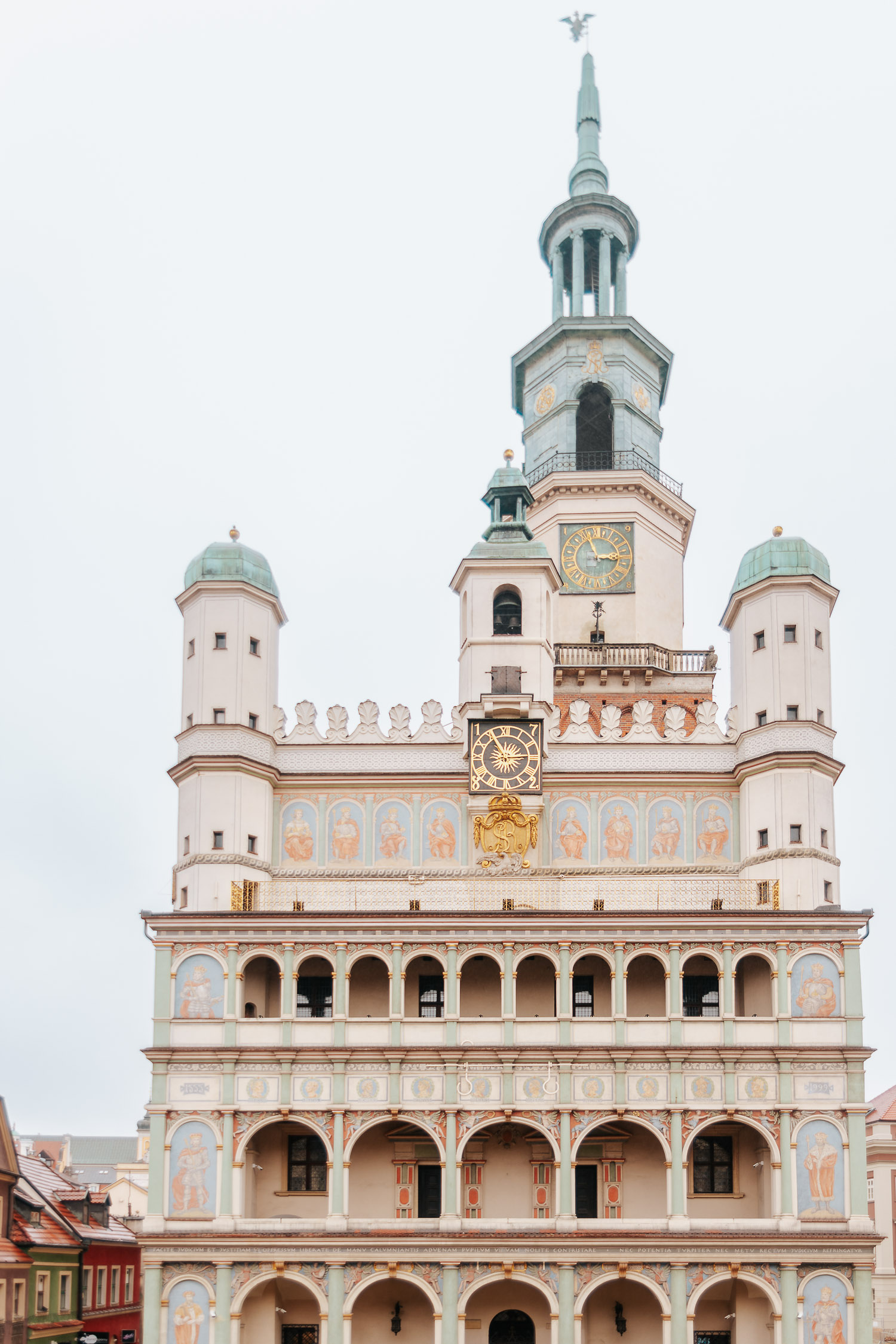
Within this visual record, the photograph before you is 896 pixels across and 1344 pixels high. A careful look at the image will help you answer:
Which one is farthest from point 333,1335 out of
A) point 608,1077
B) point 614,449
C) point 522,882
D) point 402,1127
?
point 614,449

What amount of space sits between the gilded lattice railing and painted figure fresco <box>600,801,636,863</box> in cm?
80

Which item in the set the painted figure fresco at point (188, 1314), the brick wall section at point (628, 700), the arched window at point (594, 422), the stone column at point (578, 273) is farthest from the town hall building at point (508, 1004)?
the stone column at point (578, 273)

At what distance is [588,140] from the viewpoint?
76.9 meters

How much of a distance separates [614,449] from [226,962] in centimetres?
2655

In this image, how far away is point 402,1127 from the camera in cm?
4928

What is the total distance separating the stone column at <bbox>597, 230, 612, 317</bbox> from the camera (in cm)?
6881

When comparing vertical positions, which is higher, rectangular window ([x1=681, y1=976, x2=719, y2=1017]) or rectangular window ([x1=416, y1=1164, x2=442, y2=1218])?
rectangular window ([x1=681, y1=976, x2=719, y2=1017])

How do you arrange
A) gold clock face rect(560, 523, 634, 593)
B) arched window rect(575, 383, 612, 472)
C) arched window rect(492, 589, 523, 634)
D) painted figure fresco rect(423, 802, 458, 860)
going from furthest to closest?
arched window rect(575, 383, 612, 472) → gold clock face rect(560, 523, 634, 593) → arched window rect(492, 589, 523, 634) → painted figure fresco rect(423, 802, 458, 860)

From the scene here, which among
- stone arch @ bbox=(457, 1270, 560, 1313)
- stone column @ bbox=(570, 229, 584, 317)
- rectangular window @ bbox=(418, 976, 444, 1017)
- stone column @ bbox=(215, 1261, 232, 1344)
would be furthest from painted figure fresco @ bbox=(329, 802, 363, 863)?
stone column @ bbox=(570, 229, 584, 317)

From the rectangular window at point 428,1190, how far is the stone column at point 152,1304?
25.1ft

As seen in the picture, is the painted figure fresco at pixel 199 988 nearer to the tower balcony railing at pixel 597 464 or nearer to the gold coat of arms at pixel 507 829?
the gold coat of arms at pixel 507 829

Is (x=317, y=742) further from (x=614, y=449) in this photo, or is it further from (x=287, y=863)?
(x=614, y=449)

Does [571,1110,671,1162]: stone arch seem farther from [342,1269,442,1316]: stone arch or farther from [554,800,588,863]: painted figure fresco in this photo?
[554,800,588,863]: painted figure fresco

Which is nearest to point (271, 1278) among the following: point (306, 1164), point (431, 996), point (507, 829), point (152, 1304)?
point (152, 1304)
